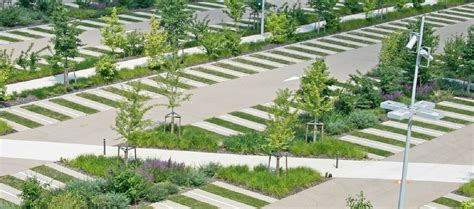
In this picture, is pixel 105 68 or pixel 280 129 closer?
pixel 280 129

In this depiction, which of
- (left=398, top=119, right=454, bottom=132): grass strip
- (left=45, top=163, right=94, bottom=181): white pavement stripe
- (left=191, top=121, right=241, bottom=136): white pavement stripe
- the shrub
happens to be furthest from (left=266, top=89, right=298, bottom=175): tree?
(left=398, top=119, right=454, bottom=132): grass strip

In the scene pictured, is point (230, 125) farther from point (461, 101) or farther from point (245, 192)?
point (461, 101)

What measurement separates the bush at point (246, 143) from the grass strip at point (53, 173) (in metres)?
7.47

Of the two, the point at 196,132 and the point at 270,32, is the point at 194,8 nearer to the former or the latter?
the point at 270,32

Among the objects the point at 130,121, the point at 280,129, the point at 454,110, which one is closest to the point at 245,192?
the point at 280,129

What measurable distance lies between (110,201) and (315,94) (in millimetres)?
11649

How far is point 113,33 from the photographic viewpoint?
162 feet

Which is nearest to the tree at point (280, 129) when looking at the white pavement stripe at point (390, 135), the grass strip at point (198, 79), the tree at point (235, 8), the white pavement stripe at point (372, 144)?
the white pavement stripe at point (372, 144)

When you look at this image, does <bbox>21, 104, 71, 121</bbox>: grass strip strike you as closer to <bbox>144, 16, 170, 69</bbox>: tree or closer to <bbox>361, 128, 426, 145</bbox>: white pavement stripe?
<bbox>144, 16, 170, 69</bbox>: tree

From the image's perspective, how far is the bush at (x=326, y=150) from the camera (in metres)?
37.5

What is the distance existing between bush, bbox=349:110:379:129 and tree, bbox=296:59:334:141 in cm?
259

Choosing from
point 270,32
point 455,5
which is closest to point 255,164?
point 270,32

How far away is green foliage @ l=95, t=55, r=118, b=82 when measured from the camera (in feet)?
151

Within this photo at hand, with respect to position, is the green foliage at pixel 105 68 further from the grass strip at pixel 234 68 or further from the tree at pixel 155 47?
the grass strip at pixel 234 68
